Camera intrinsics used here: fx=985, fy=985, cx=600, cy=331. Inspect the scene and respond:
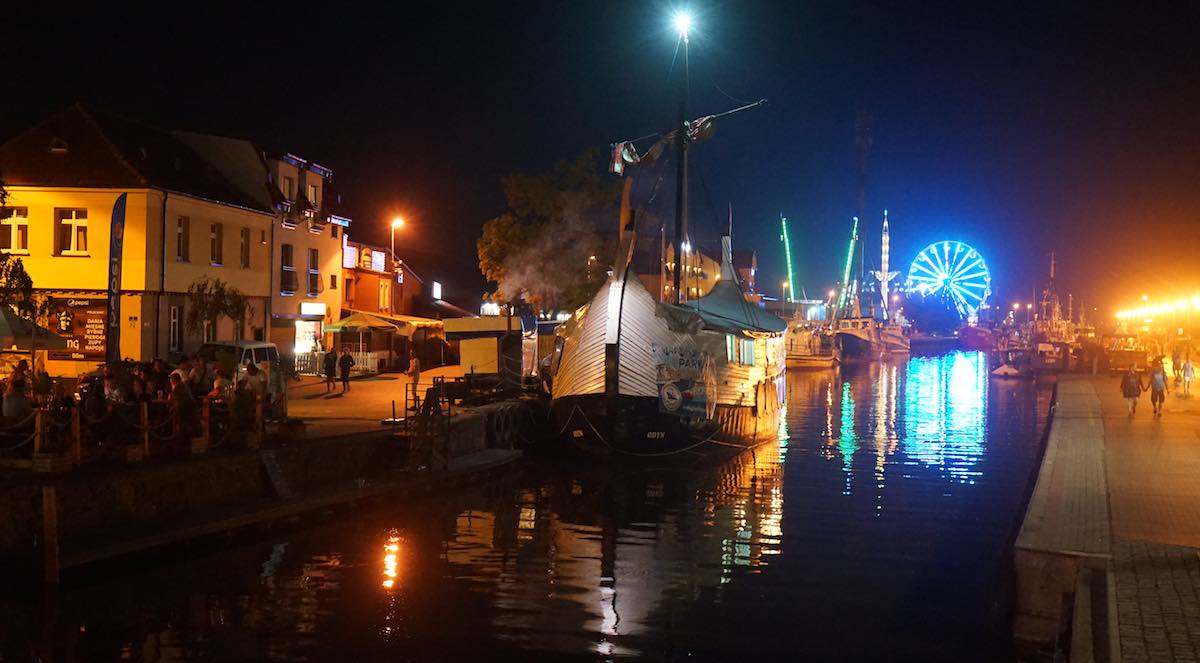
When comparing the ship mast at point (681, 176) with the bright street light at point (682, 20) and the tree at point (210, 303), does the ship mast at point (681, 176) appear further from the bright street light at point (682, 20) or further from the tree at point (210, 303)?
the tree at point (210, 303)

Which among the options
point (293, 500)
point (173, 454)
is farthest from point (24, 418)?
point (293, 500)

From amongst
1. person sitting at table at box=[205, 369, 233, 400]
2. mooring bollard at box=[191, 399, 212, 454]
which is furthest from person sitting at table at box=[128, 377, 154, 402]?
person sitting at table at box=[205, 369, 233, 400]

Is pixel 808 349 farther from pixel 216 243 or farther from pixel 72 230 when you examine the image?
pixel 72 230

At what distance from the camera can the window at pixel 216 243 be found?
36259mm

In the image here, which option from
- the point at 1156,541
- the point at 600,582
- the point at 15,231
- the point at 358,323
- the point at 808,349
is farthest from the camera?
the point at 808,349

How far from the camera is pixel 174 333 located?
1348 inches

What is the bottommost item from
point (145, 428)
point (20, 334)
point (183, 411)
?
point (145, 428)

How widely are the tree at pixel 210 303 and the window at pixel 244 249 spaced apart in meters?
3.05

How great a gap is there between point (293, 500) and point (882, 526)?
11.0 meters

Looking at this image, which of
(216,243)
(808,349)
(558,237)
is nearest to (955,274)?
(808,349)

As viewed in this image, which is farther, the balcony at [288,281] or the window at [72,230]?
the balcony at [288,281]

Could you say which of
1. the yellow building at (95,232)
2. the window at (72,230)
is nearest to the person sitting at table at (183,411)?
the yellow building at (95,232)

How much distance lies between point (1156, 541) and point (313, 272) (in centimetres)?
3829

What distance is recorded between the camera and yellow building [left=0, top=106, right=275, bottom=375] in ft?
105
